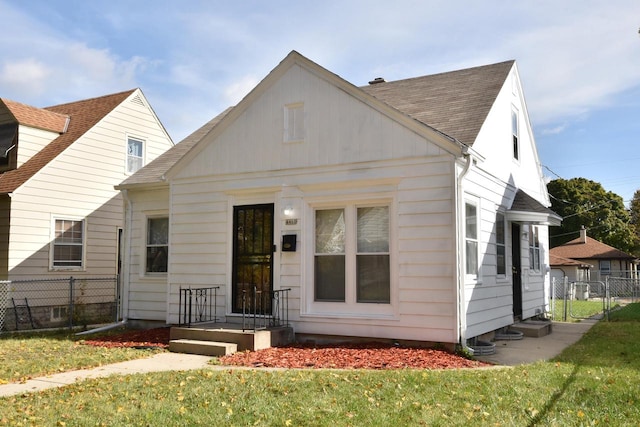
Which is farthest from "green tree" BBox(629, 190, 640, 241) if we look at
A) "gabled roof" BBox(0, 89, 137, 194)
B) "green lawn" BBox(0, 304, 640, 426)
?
"green lawn" BBox(0, 304, 640, 426)

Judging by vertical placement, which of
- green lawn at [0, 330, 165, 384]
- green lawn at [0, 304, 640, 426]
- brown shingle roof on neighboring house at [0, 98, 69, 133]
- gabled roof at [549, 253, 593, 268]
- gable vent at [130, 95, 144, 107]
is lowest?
green lawn at [0, 330, 165, 384]

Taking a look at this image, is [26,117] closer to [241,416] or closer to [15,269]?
[15,269]

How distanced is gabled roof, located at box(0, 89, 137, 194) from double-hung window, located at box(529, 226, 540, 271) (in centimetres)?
1254

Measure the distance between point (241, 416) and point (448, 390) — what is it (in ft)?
7.45

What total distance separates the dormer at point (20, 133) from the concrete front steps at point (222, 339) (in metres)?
9.18

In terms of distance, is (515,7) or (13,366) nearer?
(13,366)

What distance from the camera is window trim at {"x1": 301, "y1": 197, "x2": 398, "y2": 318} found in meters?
9.55

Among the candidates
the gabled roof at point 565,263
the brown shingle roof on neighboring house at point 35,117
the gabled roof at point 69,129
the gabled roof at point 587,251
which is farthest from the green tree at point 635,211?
the brown shingle roof on neighboring house at point 35,117

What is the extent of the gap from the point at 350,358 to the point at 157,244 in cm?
664

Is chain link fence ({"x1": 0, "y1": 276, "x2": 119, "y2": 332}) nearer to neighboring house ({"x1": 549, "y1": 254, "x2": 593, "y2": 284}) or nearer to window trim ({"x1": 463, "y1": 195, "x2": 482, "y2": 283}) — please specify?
window trim ({"x1": 463, "y1": 195, "x2": 482, "y2": 283})

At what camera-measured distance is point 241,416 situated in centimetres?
538

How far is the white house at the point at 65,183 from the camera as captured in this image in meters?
14.8

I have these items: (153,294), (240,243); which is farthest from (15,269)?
(240,243)

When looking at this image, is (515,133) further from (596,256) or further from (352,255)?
(596,256)
